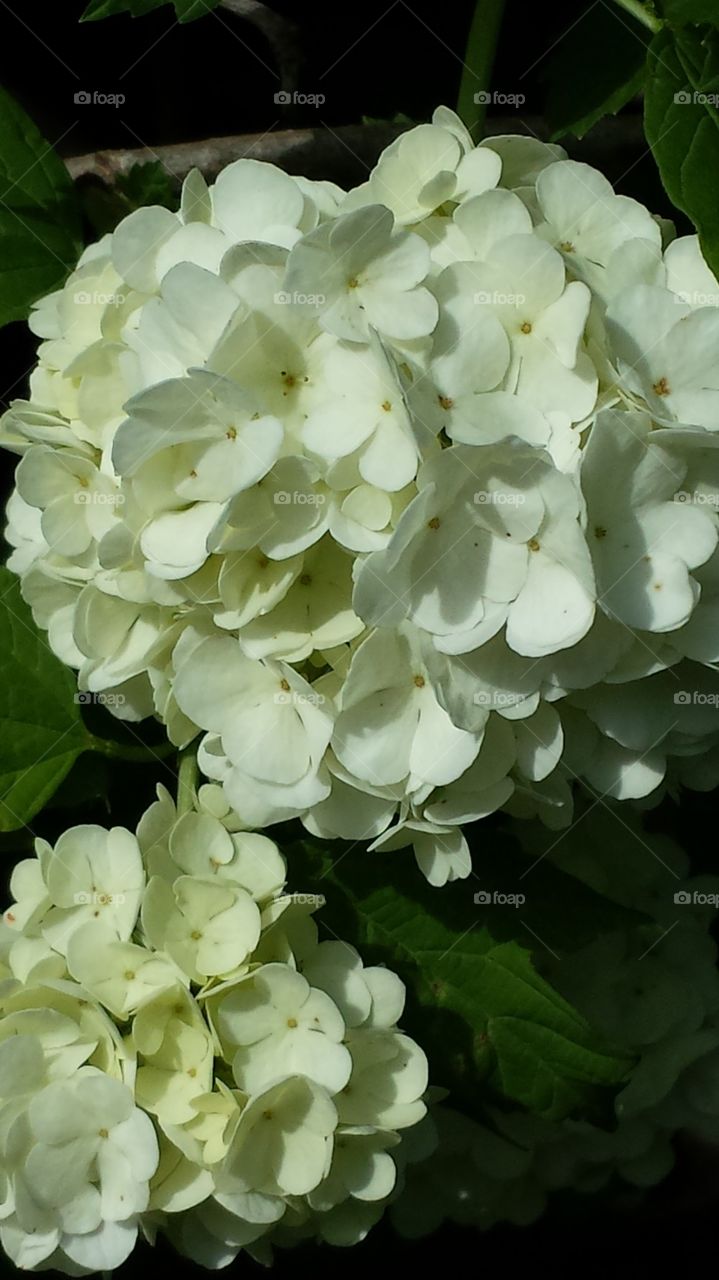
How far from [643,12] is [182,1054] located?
3.82 feet

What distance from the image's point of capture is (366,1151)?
1425 millimetres

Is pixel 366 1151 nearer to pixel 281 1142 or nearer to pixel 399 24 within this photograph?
pixel 281 1142

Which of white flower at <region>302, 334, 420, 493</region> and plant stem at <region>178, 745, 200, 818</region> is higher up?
white flower at <region>302, 334, 420, 493</region>

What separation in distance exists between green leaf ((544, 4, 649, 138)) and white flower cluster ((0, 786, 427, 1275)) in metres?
0.92

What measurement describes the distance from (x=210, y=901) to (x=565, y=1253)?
1.14m

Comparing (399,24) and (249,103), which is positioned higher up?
(399,24)

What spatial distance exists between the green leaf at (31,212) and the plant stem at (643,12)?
0.71 meters

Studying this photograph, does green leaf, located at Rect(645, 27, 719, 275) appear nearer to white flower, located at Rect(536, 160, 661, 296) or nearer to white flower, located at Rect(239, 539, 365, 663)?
white flower, located at Rect(536, 160, 661, 296)

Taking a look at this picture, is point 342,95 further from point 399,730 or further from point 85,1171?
point 85,1171

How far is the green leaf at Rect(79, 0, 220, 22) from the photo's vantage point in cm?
137

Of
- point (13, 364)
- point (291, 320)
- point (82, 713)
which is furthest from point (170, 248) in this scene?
point (13, 364)

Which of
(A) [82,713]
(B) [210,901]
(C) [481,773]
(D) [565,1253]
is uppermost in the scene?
(C) [481,773]

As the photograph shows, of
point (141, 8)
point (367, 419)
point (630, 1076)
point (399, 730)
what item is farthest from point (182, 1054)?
point (141, 8)

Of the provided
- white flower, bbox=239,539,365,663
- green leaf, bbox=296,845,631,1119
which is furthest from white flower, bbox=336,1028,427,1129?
white flower, bbox=239,539,365,663
